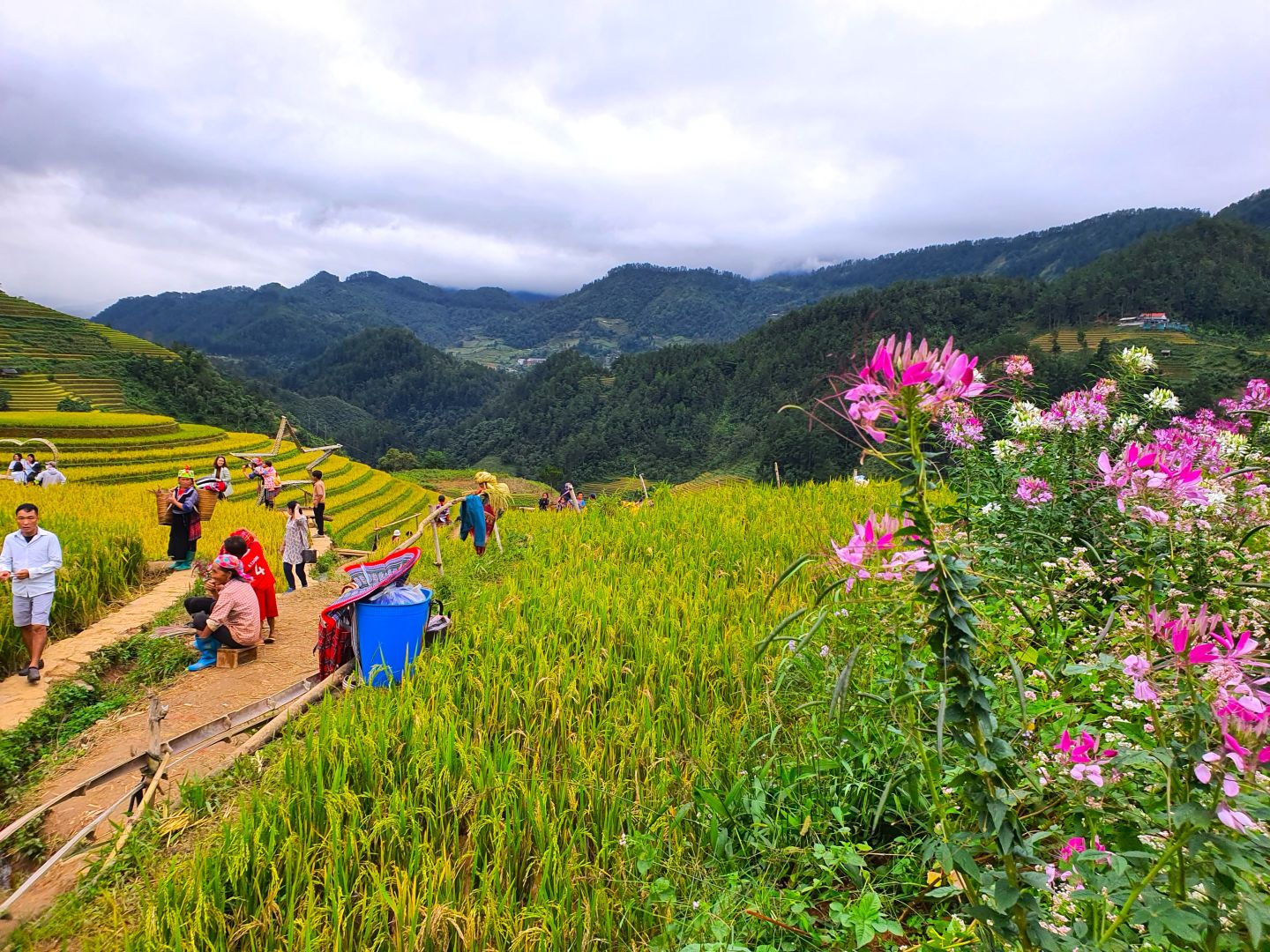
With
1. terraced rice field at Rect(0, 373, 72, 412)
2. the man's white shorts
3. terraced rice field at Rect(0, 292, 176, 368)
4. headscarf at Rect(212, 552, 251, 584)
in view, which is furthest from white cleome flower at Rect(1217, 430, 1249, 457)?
terraced rice field at Rect(0, 292, 176, 368)

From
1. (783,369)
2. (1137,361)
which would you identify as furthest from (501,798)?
(783,369)

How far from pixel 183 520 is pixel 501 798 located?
7798 mm

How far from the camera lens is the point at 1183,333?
178 ft

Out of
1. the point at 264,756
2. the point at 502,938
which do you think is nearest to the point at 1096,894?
the point at 502,938

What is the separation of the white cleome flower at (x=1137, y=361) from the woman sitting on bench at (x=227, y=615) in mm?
6781

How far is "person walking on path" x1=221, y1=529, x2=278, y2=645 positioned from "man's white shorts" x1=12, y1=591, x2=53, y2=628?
128 centimetres

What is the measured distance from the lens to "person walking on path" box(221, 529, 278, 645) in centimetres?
546

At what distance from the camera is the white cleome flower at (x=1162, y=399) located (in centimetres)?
391

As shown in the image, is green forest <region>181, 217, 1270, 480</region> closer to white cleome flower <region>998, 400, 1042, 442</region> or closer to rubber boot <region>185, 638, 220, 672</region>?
white cleome flower <region>998, 400, 1042, 442</region>

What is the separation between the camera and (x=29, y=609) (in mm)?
5062

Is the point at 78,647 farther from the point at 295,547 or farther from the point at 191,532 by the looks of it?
the point at 191,532

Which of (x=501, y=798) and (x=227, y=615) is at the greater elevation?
(x=501, y=798)

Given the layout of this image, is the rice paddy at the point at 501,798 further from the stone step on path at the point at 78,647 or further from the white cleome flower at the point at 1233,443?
the stone step on path at the point at 78,647

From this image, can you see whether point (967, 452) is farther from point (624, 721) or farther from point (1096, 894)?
point (1096, 894)
